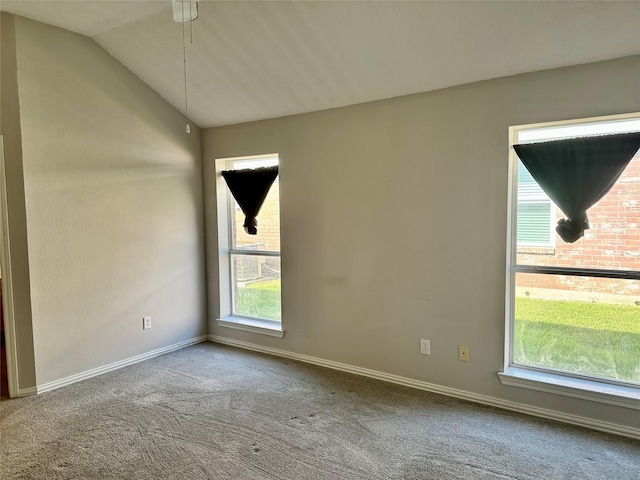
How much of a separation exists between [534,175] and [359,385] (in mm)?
2004

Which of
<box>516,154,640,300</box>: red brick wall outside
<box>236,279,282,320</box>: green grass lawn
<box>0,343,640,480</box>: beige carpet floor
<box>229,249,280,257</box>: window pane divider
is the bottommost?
<box>0,343,640,480</box>: beige carpet floor

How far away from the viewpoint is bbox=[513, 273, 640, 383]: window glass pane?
7.98 ft

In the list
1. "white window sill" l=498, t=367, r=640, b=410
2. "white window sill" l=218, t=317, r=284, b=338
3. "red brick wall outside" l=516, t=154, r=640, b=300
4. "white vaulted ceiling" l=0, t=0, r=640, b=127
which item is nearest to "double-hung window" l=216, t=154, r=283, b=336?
"white window sill" l=218, t=317, r=284, b=338

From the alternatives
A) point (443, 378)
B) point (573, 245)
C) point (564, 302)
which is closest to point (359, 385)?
point (443, 378)

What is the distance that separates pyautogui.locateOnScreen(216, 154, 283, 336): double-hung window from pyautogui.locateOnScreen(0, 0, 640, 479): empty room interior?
3.0 inches

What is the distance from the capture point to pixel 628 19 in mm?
2020

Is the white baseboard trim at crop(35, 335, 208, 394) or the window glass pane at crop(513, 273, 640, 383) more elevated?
the window glass pane at crop(513, 273, 640, 383)

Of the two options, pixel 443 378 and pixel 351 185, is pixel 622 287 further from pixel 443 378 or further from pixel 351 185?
pixel 351 185

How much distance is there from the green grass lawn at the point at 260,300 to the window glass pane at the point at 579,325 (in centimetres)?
221

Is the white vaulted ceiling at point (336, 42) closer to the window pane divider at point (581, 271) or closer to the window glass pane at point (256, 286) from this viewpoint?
the window pane divider at point (581, 271)

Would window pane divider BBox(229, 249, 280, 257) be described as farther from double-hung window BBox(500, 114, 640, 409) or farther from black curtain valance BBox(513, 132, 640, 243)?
black curtain valance BBox(513, 132, 640, 243)

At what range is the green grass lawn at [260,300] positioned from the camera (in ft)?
12.9

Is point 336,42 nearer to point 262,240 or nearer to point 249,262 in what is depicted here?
point 262,240

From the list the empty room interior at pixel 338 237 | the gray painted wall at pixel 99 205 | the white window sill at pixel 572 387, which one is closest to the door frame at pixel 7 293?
the empty room interior at pixel 338 237
